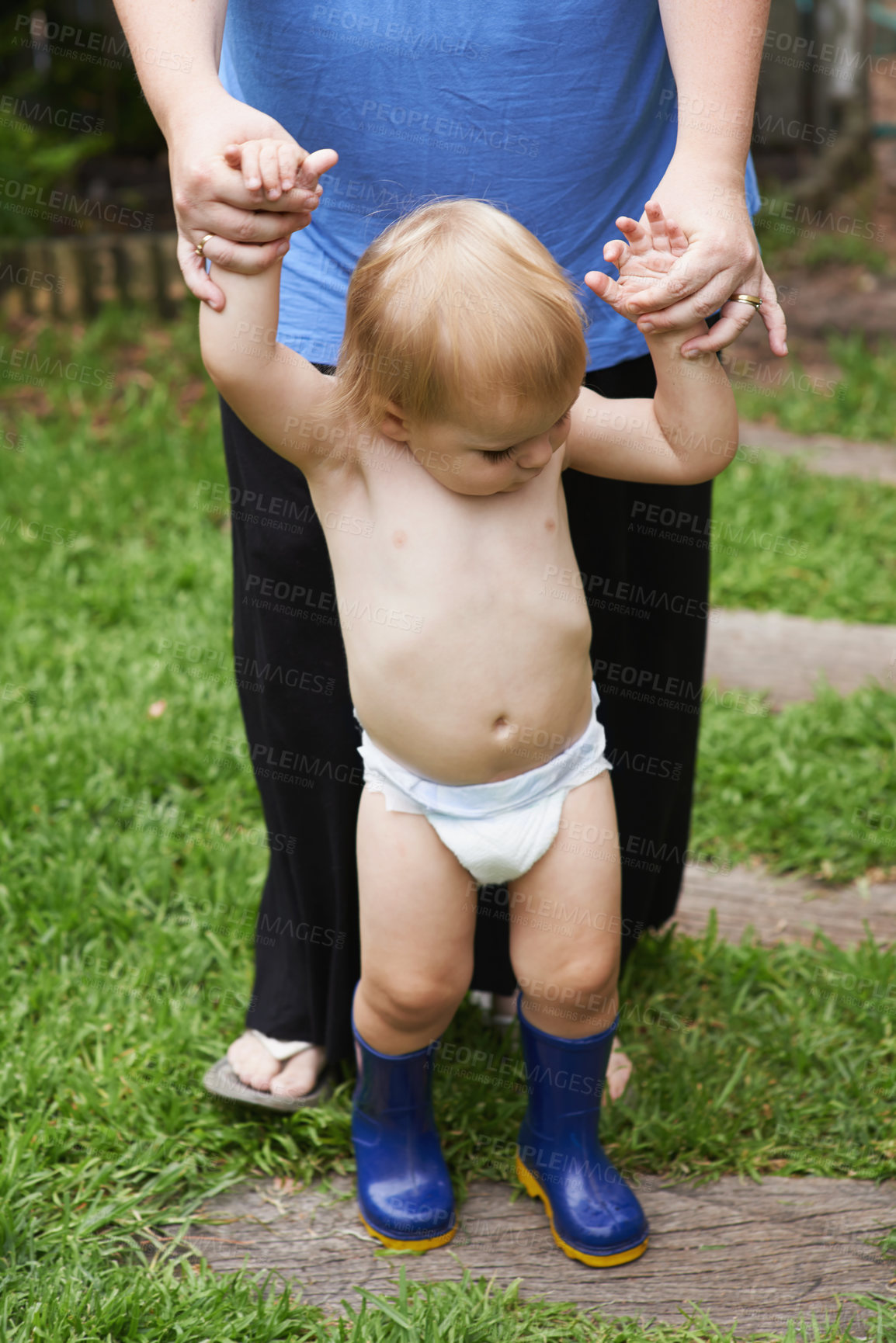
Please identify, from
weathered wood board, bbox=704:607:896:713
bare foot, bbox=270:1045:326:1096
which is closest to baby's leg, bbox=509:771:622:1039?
bare foot, bbox=270:1045:326:1096

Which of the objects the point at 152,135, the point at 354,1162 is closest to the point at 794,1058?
the point at 354,1162

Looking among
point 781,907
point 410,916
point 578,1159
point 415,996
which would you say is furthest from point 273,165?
point 781,907

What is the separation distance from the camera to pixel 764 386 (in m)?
4.96

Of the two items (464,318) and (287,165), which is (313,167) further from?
(464,318)

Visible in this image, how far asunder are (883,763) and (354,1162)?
62.1 inches

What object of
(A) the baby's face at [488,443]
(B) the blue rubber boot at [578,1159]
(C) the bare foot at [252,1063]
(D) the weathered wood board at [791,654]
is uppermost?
(A) the baby's face at [488,443]

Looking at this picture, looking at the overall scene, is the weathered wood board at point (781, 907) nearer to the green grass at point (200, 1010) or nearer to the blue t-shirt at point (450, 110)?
the green grass at point (200, 1010)

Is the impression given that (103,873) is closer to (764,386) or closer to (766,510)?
(766,510)

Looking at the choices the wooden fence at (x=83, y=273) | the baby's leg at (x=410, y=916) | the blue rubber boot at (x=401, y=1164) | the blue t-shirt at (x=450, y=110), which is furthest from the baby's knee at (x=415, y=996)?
the wooden fence at (x=83, y=273)

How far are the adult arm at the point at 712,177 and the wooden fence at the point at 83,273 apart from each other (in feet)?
13.5

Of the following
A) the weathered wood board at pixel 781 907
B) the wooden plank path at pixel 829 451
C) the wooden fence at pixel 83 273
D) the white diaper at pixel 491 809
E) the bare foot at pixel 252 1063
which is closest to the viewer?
the white diaper at pixel 491 809

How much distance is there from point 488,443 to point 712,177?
386 mm

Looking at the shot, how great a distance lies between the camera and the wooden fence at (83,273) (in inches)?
206

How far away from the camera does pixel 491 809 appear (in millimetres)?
1609
